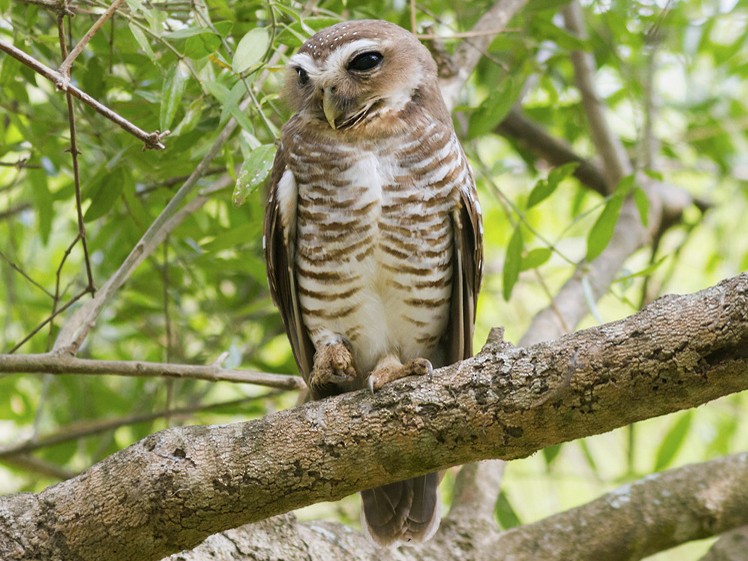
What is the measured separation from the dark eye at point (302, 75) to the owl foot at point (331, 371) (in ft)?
2.88

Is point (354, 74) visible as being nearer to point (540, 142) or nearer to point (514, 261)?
point (514, 261)

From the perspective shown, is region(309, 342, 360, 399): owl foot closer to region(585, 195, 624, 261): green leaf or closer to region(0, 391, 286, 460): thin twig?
region(0, 391, 286, 460): thin twig

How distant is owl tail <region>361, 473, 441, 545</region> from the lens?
126 inches

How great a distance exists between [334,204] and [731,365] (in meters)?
1.49

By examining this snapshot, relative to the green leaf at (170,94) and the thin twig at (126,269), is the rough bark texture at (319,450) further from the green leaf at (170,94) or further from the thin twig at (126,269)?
the green leaf at (170,94)

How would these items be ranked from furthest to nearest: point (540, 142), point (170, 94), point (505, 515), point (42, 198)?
1. point (540, 142)
2. point (505, 515)
3. point (42, 198)
4. point (170, 94)

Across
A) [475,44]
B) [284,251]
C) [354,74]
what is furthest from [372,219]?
[475,44]

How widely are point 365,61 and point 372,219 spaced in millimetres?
523

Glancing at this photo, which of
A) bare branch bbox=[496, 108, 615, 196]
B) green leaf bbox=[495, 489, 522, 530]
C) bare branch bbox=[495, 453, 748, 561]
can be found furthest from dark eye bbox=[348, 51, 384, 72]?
bare branch bbox=[496, 108, 615, 196]

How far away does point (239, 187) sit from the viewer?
2502 mm

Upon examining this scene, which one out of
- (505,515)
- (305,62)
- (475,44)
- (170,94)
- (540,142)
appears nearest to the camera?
(170,94)

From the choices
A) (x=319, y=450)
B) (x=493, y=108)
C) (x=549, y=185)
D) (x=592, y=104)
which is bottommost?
(x=319, y=450)

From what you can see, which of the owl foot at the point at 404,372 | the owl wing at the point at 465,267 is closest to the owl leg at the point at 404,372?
the owl foot at the point at 404,372

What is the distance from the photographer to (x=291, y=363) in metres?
4.51
